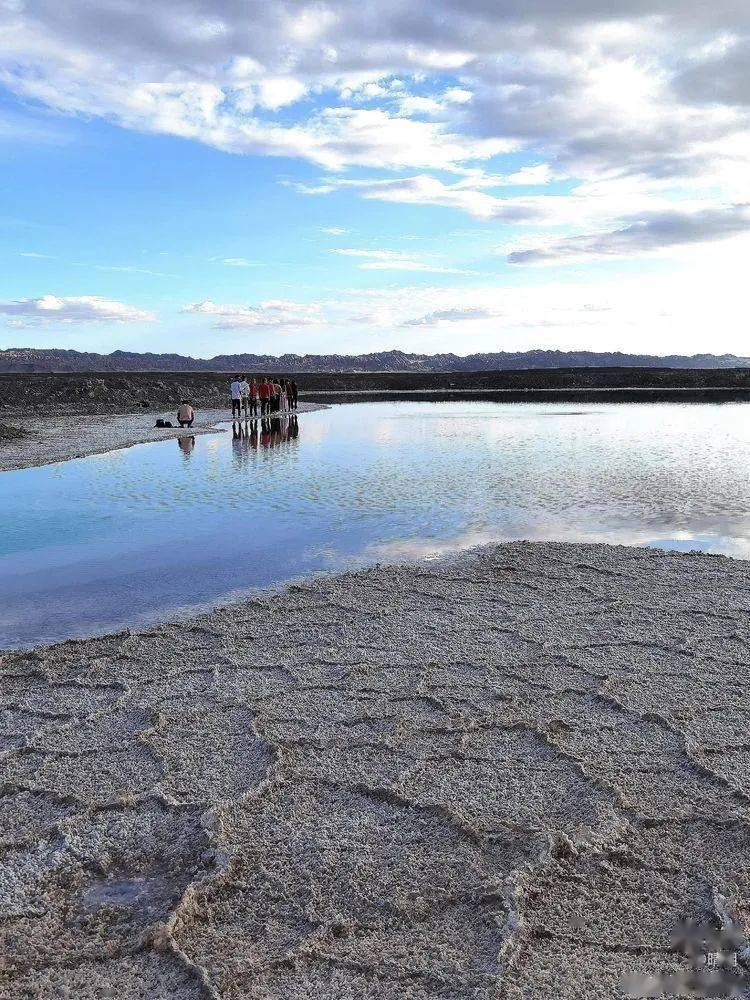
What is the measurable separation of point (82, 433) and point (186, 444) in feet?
18.2

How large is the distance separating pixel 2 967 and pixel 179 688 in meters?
2.61

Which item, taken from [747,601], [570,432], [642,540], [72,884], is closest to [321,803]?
[72,884]

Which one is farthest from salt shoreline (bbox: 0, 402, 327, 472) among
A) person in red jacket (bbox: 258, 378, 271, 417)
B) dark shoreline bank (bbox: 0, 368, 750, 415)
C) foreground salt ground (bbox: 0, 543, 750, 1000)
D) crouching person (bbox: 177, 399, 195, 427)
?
foreground salt ground (bbox: 0, 543, 750, 1000)

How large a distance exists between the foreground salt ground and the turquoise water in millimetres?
2082

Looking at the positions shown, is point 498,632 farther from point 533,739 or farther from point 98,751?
point 98,751

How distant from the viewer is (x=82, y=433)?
26969mm

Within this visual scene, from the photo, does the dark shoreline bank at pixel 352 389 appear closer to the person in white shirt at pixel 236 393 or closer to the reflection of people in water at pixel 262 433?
the person in white shirt at pixel 236 393

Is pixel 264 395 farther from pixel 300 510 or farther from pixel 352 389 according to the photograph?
pixel 352 389

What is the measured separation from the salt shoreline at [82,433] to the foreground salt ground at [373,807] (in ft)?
45.6

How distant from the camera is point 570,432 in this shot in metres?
26.7

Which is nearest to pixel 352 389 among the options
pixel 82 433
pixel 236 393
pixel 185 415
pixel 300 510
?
pixel 236 393

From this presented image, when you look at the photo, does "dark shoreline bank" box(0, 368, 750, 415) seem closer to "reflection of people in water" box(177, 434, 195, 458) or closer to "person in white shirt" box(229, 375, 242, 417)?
"person in white shirt" box(229, 375, 242, 417)

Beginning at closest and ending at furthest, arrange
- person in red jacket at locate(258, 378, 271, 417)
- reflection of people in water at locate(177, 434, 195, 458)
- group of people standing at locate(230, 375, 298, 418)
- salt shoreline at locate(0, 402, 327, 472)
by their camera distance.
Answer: salt shoreline at locate(0, 402, 327, 472) → reflection of people in water at locate(177, 434, 195, 458) → group of people standing at locate(230, 375, 298, 418) → person in red jacket at locate(258, 378, 271, 417)

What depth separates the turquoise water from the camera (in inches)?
339
